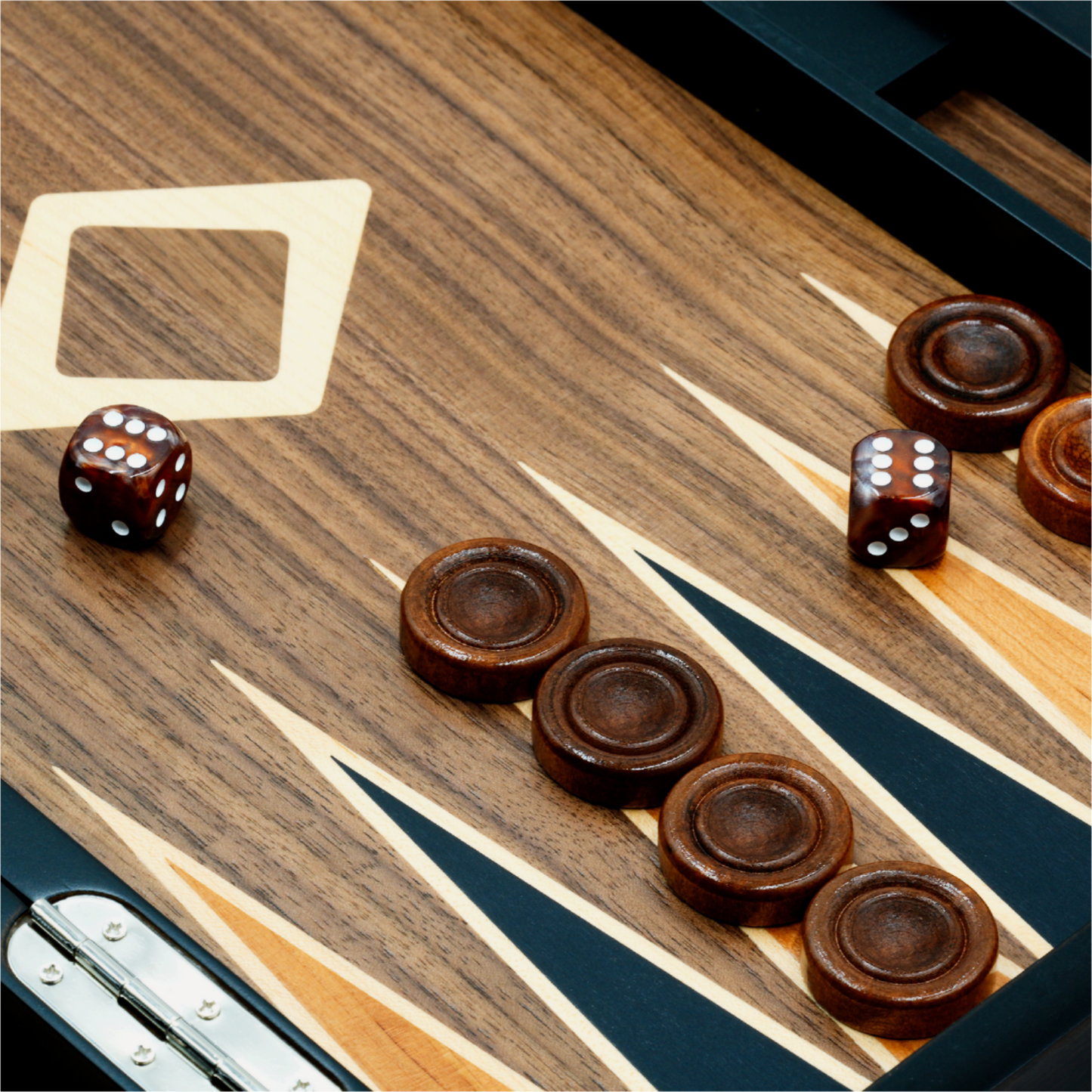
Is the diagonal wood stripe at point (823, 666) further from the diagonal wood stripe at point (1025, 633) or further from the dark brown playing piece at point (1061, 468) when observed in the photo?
the dark brown playing piece at point (1061, 468)

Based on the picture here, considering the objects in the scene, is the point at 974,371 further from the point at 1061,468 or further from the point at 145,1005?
the point at 145,1005

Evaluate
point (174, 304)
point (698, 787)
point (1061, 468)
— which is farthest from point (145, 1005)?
point (1061, 468)

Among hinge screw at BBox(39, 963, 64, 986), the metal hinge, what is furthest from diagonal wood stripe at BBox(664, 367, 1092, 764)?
hinge screw at BBox(39, 963, 64, 986)

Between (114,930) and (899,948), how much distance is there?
2.06ft

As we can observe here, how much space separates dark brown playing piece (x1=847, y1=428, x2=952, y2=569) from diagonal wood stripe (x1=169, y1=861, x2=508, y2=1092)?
25.1 inches

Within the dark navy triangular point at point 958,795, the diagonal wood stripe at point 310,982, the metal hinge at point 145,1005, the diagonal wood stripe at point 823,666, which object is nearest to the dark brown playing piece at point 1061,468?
the diagonal wood stripe at point 823,666

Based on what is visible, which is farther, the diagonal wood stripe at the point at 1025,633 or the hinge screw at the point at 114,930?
the diagonal wood stripe at the point at 1025,633

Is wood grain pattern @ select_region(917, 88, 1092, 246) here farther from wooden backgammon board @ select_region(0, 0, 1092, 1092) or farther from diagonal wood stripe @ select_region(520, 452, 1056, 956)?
diagonal wood stripe @ select_region(520, 452, 1056, 956)

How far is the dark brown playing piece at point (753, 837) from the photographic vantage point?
1.45 meters

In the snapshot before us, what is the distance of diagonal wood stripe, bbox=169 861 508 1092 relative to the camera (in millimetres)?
1384

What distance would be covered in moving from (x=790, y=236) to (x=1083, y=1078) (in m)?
0.99

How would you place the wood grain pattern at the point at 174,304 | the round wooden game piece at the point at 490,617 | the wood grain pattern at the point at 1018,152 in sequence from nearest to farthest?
the round wooden game piece at the point at 490,617
the wood grain pattern at the point at 174,304
the wood grain pattern at the point at 1018,152

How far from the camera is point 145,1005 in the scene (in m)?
1.37

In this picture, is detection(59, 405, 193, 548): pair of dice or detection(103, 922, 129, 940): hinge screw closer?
detection(103, 922, 129, 940): hinge screw
